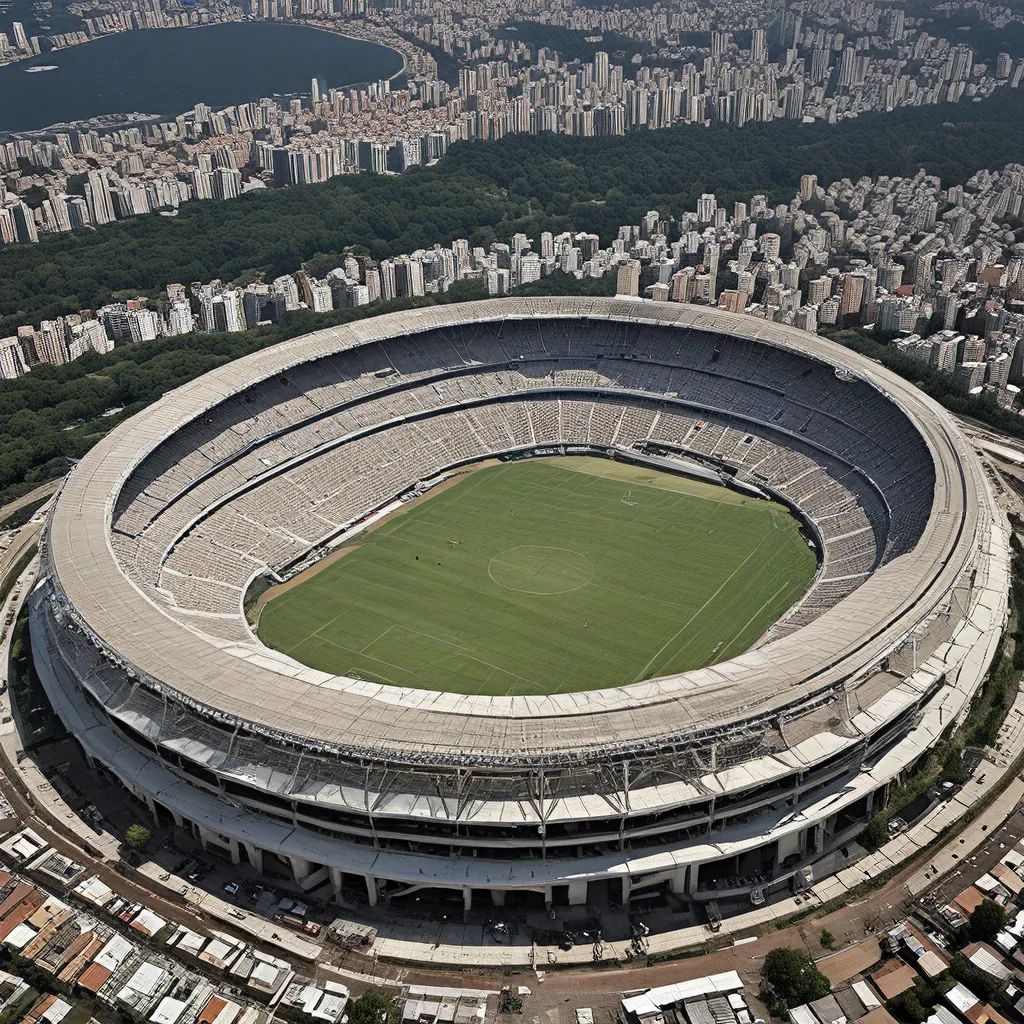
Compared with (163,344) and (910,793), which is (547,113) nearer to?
(163,344)

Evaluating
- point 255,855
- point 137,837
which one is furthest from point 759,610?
point 137,837

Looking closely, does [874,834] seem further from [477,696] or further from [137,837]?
[137,837]

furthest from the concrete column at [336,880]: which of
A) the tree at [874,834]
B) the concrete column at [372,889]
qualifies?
the tree at [874,834]

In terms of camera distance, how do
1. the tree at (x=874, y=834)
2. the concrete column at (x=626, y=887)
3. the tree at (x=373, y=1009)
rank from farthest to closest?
the tree at (x=874, y=834), the concrete column at (x=626, y=887), the tree at (x=373, y=1009)

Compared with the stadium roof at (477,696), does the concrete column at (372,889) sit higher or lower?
lower

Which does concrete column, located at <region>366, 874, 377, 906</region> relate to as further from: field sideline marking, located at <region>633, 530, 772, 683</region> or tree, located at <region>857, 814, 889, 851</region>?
tree, located at <region>857, 814, 889, 851</region>

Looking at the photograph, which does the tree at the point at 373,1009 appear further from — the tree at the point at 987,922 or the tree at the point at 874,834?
the tree at the point at 987,922
